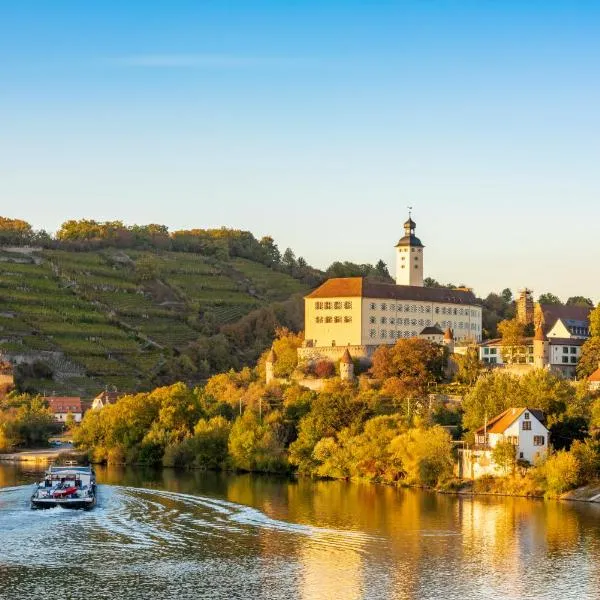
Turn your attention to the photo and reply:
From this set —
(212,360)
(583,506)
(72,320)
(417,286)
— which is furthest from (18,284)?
(583,506)

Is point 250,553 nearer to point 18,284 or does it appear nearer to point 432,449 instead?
point 432,449

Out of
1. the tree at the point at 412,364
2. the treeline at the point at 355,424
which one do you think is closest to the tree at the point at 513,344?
the treeline at the point at 355,424

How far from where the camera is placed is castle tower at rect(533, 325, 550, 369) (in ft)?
278

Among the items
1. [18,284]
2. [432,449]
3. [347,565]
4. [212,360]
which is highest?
[18,284]

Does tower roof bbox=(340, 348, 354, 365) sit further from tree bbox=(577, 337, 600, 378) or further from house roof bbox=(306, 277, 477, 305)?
tree bbox=(577, 337, 600, 378)

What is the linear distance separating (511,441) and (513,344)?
2444 centimetres

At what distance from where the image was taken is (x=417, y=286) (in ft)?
323

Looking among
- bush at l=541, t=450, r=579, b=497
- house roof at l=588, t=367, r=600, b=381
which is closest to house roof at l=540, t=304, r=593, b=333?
house roof at l=588, t=367, r=600, b=381

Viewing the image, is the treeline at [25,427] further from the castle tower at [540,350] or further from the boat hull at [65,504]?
the castle tower at [540,350]

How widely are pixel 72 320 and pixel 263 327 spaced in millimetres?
20103

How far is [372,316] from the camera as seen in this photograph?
300 feet

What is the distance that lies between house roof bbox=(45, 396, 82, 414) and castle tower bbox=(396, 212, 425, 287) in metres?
30.3

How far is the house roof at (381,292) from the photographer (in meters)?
91.9

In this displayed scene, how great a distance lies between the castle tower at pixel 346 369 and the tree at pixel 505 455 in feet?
68.7
